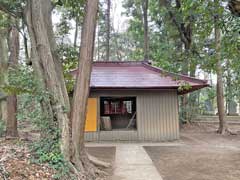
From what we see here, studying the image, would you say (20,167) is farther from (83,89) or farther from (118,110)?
(118,110)

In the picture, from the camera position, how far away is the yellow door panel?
11.2 meters

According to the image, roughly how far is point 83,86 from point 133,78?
6429 millimetres

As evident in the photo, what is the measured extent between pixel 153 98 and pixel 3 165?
811 cm

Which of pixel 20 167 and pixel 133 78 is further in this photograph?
pixel 133 78

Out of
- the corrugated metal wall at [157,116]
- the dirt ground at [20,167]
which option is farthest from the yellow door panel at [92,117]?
the dirt ground at [20,167]

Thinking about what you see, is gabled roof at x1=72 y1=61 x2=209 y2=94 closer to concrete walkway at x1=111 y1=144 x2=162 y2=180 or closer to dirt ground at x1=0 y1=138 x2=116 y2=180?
concrete walkway at x1=111 y1=144 x2=162 y2=180

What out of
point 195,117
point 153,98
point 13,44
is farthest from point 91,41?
point 195,117

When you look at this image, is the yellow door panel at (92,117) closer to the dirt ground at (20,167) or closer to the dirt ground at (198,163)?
the dirt ground at (198,163)

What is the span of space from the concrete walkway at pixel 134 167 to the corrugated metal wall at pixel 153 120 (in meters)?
3.34

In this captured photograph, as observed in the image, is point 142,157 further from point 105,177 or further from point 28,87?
point 28,87

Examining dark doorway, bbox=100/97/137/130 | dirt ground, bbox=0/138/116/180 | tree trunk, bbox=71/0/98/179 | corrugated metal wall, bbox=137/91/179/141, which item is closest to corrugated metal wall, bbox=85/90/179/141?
corrugated metal wall, bbox=137/91/179/141

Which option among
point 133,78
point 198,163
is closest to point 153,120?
point 133,78

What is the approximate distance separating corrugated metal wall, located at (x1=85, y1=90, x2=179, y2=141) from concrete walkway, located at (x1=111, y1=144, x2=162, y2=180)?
3.34 meters

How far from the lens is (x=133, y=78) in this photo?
11617mm
